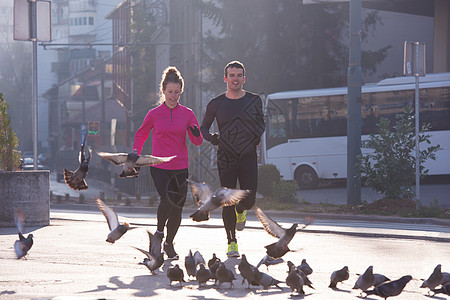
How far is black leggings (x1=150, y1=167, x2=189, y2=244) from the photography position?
8812 millimetres

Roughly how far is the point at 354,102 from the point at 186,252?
1061 cm

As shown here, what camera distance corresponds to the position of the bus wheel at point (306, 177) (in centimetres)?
2861

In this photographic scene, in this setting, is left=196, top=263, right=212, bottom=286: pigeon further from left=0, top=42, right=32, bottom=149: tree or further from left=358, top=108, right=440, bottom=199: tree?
left=0, top=42, right=32, bottom=149: tree

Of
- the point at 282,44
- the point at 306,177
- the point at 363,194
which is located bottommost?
the point at 363,194

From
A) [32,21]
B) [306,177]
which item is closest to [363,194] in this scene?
[306,177]

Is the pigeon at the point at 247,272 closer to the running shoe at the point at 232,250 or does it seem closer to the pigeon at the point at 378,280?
the pigeon at the point at 378,280

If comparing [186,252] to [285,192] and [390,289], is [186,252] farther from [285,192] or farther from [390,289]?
[285,192]

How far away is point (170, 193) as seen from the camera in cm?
885

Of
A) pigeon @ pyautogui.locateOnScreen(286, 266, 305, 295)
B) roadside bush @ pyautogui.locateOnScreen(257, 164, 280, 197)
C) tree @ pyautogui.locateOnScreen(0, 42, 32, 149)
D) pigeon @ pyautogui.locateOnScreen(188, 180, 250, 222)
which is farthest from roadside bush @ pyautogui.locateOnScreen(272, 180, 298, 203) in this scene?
tree @ pyautogui.locateOnScreen(0, 42, 32, 149)

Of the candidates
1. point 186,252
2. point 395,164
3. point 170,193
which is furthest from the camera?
point 395,164

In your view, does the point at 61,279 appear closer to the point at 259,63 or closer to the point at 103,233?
the point at 103,233

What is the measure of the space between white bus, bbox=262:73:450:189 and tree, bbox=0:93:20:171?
52.8ft

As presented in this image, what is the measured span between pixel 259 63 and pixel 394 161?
1522 cm

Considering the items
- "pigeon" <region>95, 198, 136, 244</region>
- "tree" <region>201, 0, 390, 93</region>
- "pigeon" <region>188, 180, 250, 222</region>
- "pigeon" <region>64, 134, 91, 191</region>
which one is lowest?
"pigeon" <region>95, 198, 136, 244</region>
